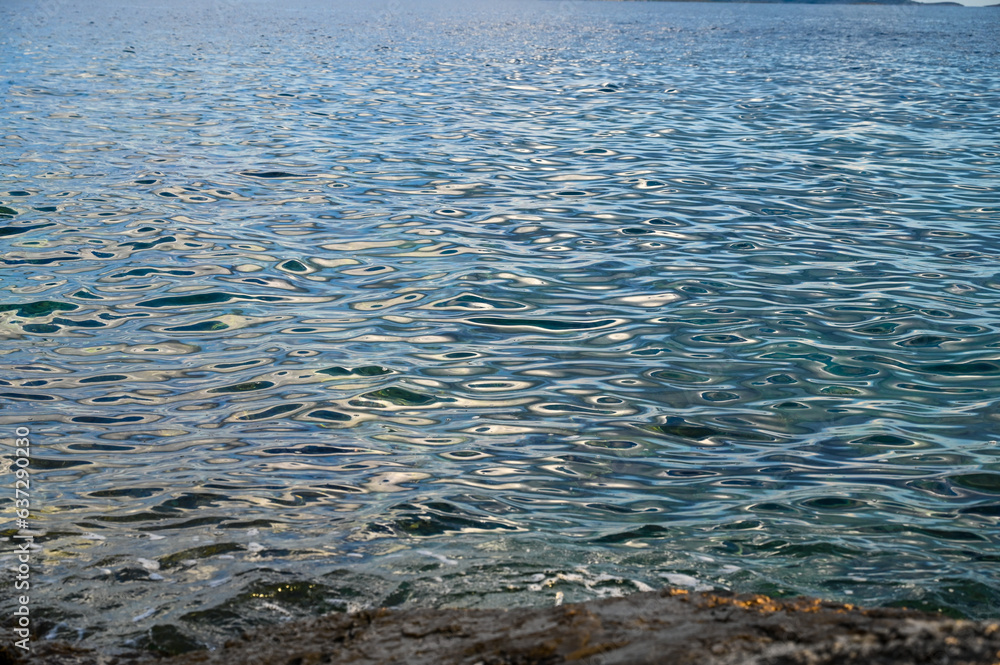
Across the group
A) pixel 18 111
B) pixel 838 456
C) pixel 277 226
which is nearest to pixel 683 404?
pixel 838 456

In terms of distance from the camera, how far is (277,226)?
45.1 ft

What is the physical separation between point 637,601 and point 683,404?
12.2ft

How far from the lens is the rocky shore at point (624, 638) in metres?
3.40

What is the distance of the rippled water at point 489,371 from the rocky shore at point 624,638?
1.55 feet

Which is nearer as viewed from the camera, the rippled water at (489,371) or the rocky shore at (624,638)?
the rocky shore at (624,638)

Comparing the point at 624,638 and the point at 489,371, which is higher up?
the point at 624,638

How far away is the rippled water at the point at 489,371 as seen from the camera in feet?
18.7

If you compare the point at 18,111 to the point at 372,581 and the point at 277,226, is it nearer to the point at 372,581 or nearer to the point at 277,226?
the point at 277,226

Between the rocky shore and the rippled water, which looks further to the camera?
the rippled water

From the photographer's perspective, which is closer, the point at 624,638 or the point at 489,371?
the point at 624,638

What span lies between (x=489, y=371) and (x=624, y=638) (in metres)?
5.10

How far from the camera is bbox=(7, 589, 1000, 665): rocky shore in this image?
134 inches

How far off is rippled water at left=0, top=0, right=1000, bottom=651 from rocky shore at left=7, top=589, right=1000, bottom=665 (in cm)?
47

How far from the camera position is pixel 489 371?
8.80 m
